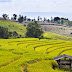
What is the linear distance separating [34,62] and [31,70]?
434 centimetres

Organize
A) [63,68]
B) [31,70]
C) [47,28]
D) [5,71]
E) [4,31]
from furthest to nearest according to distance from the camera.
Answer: [47,28]
[4,31]
[63,68]
[31,70]
[5,71]

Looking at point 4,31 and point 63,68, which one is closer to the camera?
point 63,68

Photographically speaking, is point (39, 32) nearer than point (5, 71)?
No

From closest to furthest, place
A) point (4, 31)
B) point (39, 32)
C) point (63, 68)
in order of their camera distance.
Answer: point (63, 68) → point (4, 31) → point (39, 32)

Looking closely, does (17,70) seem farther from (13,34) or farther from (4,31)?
(13,34)

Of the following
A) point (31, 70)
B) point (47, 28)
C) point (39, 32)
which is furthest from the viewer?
point (47, 28)

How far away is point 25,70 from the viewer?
20.7 m

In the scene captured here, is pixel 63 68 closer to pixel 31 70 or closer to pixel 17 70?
pixel 31 70

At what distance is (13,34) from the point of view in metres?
105

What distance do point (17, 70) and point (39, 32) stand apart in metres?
85.7

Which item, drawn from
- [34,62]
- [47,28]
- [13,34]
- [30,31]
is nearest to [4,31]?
[13,34]

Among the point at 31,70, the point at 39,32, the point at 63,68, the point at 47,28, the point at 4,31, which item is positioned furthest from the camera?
the point at 47,28

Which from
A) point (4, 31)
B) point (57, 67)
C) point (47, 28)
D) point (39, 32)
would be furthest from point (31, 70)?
point (47, 28)

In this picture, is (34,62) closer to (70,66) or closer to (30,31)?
(70,66)
